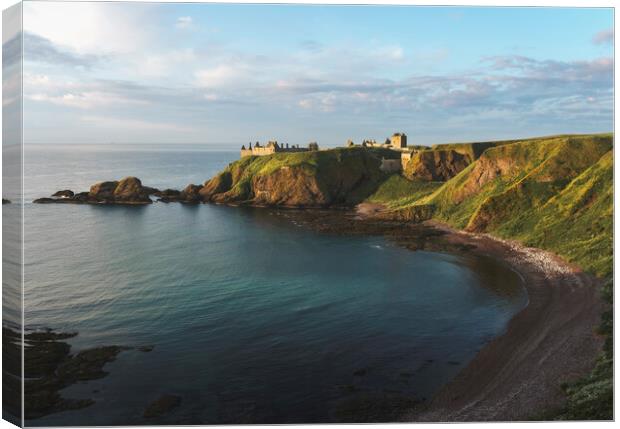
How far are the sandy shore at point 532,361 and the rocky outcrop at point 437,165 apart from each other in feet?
191

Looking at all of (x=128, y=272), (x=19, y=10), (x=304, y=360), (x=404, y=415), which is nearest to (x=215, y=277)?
(x=128, y=272)

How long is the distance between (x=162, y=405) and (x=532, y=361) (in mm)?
17412

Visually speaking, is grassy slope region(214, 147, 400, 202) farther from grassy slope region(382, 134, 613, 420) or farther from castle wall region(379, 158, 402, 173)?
grassy slope region(382, 134, 613, 420)

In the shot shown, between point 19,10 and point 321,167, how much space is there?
77883mm

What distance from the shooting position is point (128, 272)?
41312mm

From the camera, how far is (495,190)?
2630 inches

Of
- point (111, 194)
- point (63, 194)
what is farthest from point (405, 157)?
point (63, 194)

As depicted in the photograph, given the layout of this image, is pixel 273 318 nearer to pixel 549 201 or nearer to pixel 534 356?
pixel 534 356

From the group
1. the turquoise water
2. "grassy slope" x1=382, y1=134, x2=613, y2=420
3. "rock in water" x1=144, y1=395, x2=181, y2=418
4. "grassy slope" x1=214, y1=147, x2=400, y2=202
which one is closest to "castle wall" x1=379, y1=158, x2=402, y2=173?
"grassy slope" x1=214, y1=147, x2=400, y2=202

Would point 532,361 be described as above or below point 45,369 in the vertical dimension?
above

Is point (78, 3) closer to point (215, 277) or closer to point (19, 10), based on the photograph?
point (19, 10)

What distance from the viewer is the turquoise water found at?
21.8m

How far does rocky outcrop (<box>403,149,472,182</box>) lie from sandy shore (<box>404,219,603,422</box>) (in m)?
58.1

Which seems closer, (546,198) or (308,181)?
(546,198)
